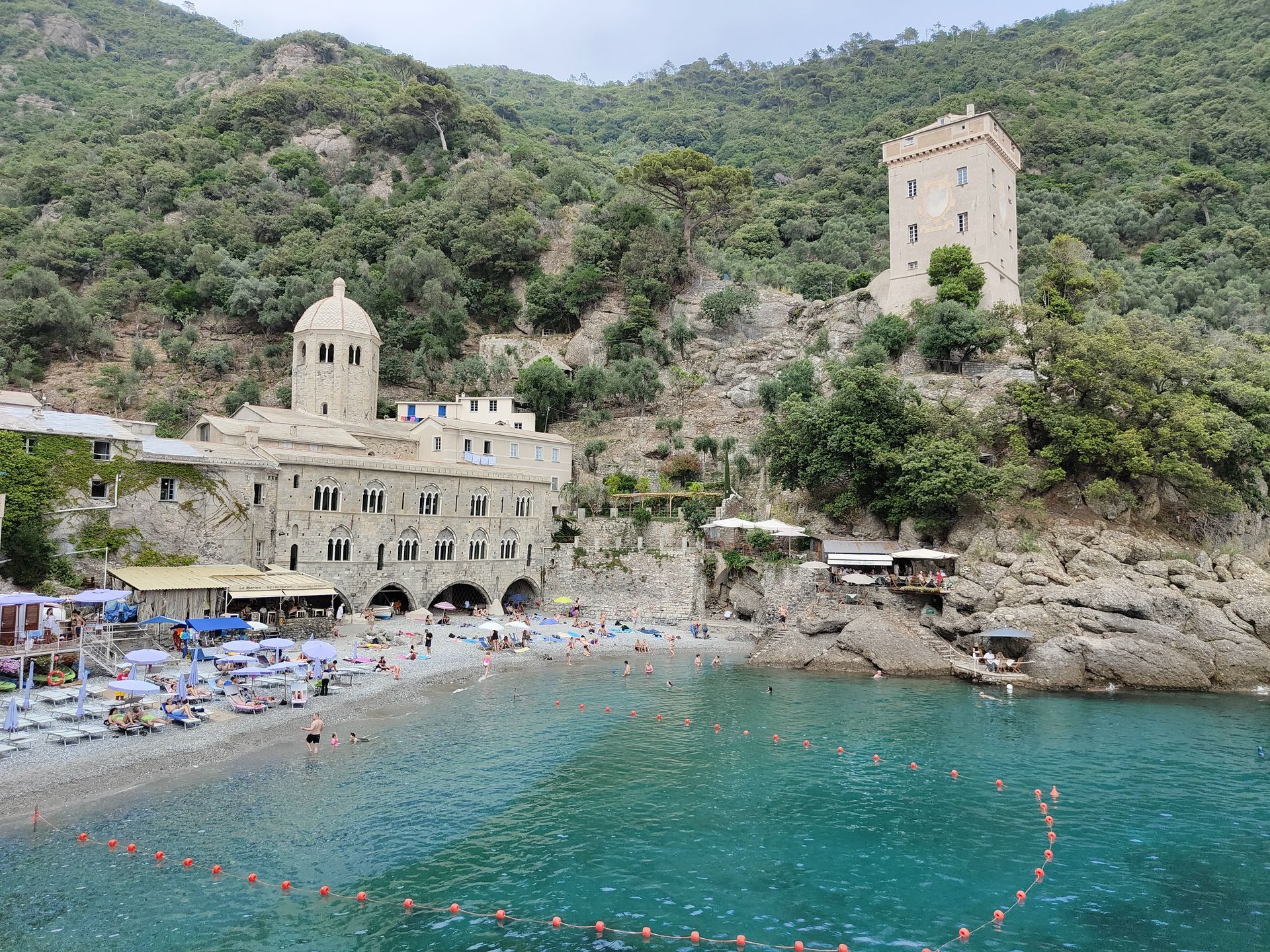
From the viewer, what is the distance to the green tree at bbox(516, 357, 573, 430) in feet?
182

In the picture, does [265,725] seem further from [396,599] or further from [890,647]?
[890,647]

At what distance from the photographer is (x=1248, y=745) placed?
2267cm

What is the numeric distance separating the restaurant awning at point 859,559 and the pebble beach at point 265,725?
238 inches

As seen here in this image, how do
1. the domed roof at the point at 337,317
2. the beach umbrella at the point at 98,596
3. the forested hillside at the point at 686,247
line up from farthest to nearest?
1. the domed roof at the point at 337,317
2. the forested hillside at the point at 686,247
3. the beach umbrella at the point at 98,596

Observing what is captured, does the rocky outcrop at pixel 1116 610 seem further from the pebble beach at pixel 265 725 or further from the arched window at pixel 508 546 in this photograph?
the arched window at pixel 508 546

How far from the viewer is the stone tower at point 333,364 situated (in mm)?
47344

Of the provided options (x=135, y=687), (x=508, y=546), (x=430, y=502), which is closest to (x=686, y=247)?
(x=508, y=546)

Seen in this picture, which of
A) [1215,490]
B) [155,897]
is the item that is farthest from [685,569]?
[155,897]

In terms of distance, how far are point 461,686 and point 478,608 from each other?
46.0 ft

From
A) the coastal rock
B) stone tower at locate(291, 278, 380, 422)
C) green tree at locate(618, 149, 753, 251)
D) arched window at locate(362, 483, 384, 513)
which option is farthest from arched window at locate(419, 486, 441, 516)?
green tree at locate(618, 149, 753, 251)

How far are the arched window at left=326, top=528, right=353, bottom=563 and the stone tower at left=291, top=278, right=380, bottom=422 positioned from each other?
12.4 meters

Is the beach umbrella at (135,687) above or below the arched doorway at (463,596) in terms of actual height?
below

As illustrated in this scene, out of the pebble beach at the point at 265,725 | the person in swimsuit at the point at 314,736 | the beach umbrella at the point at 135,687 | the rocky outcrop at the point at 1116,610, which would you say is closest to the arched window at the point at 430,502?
the pebble beach at the point at 265,725

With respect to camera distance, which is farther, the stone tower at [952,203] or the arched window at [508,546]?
the stone tower at [952,203]
